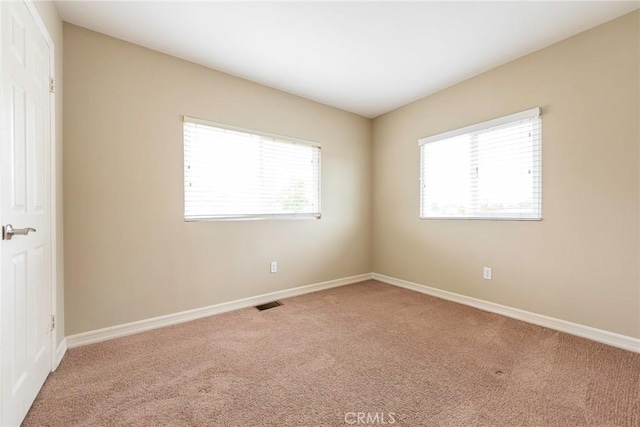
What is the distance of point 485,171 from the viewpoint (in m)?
2.84

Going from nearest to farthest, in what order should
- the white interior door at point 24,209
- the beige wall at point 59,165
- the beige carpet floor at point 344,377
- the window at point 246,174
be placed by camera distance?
the white interior door at point 24,209 < the beige carpet floor at point 344,377 < the beige wall at point 59,165 < the window at point 246,174

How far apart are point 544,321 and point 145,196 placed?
3.69 meters

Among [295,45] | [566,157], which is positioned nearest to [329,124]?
[295,45]

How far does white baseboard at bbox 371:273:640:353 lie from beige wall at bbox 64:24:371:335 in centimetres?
178

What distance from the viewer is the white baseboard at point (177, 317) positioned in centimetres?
212

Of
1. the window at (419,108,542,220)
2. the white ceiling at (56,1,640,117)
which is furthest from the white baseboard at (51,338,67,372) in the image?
the window at (419,108,542,220)

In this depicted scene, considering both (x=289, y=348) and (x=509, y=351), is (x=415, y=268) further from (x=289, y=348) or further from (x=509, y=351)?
(x=289, y=348)

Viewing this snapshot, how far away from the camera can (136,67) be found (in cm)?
234

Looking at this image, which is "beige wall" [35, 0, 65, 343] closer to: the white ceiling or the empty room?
the empty room

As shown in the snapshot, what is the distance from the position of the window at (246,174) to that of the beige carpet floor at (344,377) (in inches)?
45.7

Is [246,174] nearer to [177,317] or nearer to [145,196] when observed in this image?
[145,196]

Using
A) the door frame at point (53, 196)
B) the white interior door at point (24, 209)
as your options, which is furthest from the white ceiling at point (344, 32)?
the white interior door at point (24, 209)

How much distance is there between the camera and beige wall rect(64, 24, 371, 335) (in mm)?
2102

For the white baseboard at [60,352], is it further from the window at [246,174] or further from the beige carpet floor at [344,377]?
the window at [246,174]
